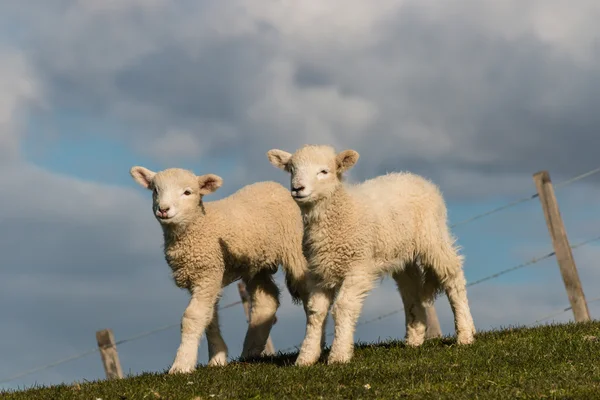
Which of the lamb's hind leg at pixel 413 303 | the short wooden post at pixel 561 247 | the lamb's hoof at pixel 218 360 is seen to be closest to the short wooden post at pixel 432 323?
the short wooden post at pixel 561 247

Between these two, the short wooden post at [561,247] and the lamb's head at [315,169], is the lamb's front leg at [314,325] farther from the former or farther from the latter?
the short wooden post at [561,247]

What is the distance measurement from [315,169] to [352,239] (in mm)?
940

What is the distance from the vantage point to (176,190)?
1205 centimetres

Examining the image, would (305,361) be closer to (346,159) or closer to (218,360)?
(218,360)

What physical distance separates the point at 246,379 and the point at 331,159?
109 inches

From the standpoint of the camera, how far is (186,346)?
1183 centimetres

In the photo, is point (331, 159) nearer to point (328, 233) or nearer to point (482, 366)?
point (328, 233)

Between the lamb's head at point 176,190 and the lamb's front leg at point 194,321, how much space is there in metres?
0.91

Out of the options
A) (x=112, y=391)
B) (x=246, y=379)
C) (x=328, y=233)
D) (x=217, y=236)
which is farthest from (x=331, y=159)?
(x=112, y=391)

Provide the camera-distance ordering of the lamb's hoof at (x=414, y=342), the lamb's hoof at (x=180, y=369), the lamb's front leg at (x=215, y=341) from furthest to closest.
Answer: the lamb's hoof at (x=414, y=342) → the lamb's front leg at (x=215, y=341) → the lamb's hoof at (x=180, y=369)

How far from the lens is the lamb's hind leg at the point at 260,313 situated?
13.5 meters

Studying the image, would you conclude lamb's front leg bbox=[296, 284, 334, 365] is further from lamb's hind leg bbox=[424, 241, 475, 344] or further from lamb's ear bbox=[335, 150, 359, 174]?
lamb's hind leg bbox=[424, 241, 475, 344]

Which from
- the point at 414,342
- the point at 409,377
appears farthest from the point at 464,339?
the point at 409,377

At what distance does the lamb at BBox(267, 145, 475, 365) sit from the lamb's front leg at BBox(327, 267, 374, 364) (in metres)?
0.01
